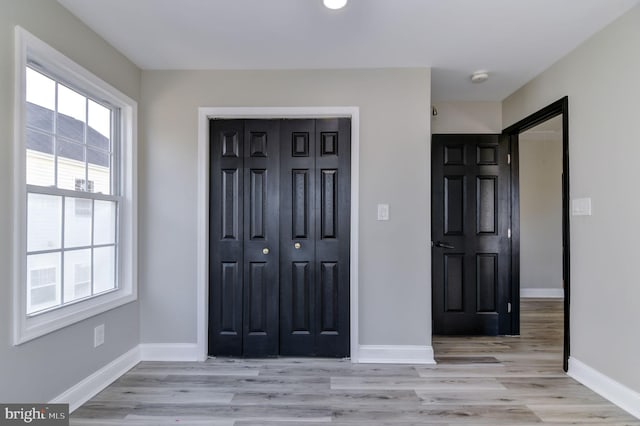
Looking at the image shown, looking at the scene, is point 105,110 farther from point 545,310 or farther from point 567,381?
point 545,310

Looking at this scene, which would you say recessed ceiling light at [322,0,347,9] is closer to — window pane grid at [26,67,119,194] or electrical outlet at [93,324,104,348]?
window pane grid at [26,67,119,194]

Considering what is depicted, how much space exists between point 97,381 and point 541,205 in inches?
236

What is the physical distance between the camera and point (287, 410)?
2135 millimetres

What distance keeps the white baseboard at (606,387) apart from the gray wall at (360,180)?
109 centimetres

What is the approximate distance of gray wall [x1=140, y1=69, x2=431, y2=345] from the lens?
2859mm

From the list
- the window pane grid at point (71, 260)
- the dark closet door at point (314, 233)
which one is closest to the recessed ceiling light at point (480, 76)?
the dark closet door at point (314, 233)

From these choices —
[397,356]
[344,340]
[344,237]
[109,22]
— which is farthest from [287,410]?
[109,22]

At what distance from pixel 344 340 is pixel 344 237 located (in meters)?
0.88

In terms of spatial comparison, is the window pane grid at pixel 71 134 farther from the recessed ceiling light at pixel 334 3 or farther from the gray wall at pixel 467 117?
the gray wall at pixel 467 117

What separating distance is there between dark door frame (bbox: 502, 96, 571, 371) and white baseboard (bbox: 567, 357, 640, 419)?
110mm

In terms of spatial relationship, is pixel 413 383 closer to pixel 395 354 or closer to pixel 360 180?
pixel 395 354

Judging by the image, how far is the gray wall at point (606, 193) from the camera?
2105 millimetres

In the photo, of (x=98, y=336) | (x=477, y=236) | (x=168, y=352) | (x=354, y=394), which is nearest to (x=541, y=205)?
(x=477, y=236)

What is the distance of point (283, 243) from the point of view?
9.63 ft
